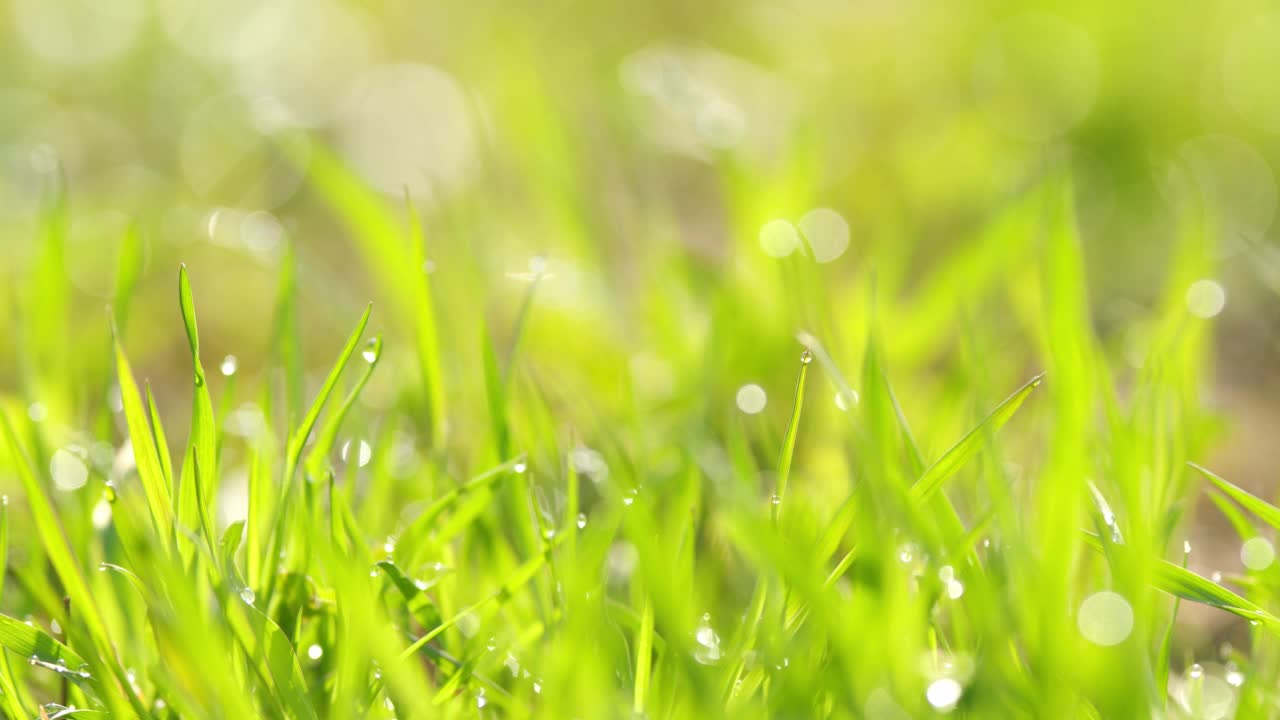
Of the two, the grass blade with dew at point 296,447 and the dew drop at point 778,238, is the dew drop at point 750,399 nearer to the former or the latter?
the dew drop at point 778,238

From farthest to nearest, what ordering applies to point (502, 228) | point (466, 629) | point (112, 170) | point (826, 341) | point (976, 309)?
point (112, 170)
point (502, 228)
point (976, 309)
point (826, 341)
point (466, 629)

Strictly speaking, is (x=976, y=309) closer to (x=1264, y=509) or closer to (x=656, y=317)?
(x=656, y=317)

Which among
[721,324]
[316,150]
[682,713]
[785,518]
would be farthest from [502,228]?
[682,713]

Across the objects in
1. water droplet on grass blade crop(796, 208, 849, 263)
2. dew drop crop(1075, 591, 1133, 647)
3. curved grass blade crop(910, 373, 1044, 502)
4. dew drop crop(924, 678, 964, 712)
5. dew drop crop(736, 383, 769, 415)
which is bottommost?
water droplet on grass blade crop(796, 208, 849, 263)

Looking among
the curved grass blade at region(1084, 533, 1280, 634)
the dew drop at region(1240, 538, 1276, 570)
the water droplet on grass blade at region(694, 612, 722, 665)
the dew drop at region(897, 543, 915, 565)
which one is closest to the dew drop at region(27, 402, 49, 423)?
the water droplet on grass blade at region(694, 612, 722, 665)

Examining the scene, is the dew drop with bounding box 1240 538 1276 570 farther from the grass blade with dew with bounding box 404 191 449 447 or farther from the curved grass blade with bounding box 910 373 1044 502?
the grass blade with dew with bounding box 404 191 449 447

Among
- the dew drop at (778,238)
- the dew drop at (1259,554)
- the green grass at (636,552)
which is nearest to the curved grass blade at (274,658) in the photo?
the green grass at (636,552)
